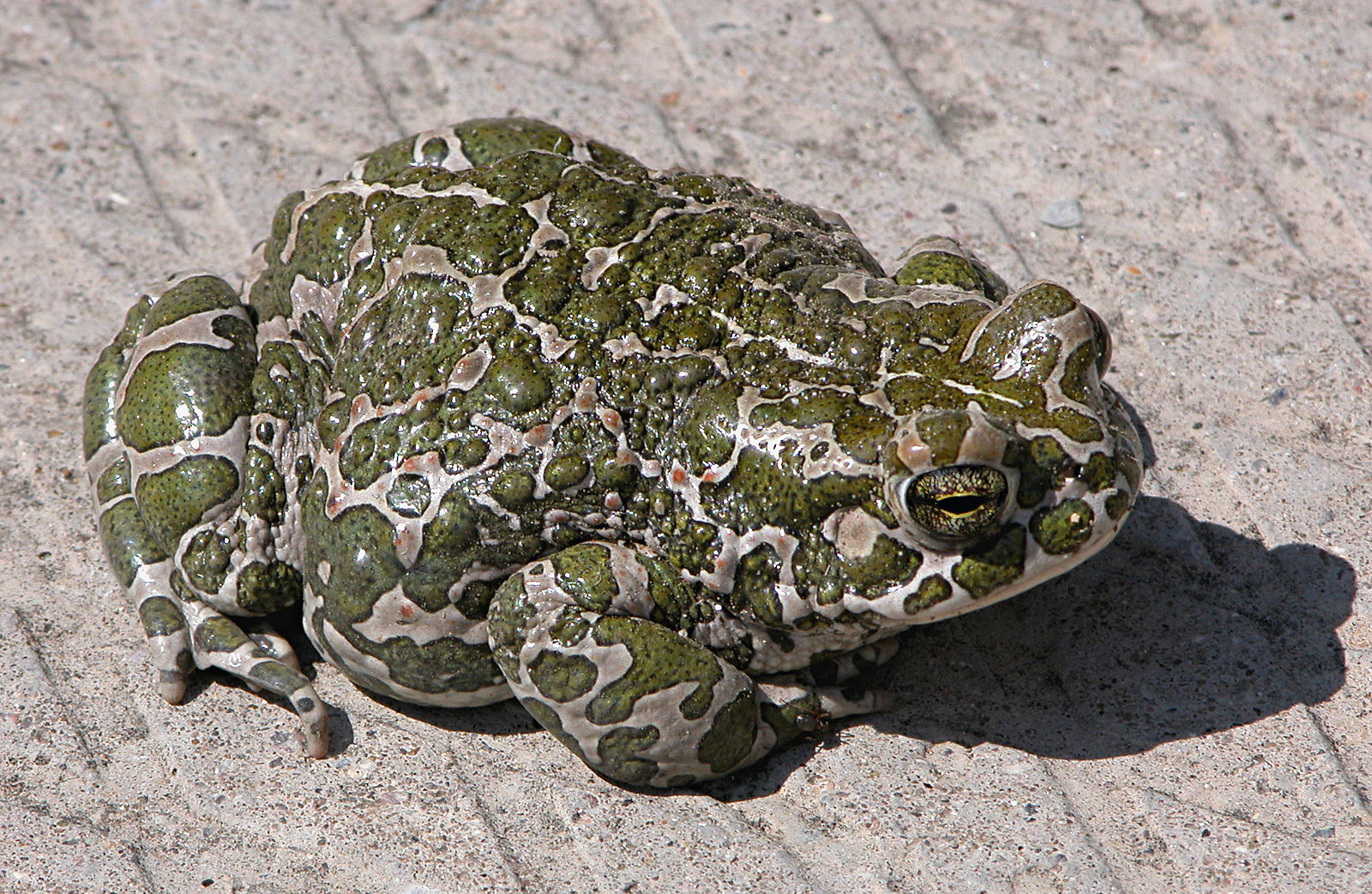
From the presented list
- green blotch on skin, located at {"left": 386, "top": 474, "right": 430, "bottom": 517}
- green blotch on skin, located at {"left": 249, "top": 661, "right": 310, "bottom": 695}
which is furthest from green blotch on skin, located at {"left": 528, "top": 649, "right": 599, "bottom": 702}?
green blotch on skin, located at {"left": 249, "top": 661, "right": 310, "bottom": 695}

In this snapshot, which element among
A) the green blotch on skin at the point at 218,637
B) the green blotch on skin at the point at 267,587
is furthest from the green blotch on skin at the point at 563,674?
the green blotch on skin at the point at 218,637

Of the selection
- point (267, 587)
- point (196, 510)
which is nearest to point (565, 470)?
point (267, 587)

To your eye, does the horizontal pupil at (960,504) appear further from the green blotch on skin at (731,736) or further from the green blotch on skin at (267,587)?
Result: the green blotch on skin at (267,587)

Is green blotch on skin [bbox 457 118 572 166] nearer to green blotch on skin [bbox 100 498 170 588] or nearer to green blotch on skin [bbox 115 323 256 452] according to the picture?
green blotch on skin [bbox 115 323 256 452]

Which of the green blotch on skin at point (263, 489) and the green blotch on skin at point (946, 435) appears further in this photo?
the green blotch on skin at point (263, 489)

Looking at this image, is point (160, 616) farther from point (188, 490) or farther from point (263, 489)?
point (263, 489)

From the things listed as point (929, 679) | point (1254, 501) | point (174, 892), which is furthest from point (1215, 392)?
point (174, 892)
